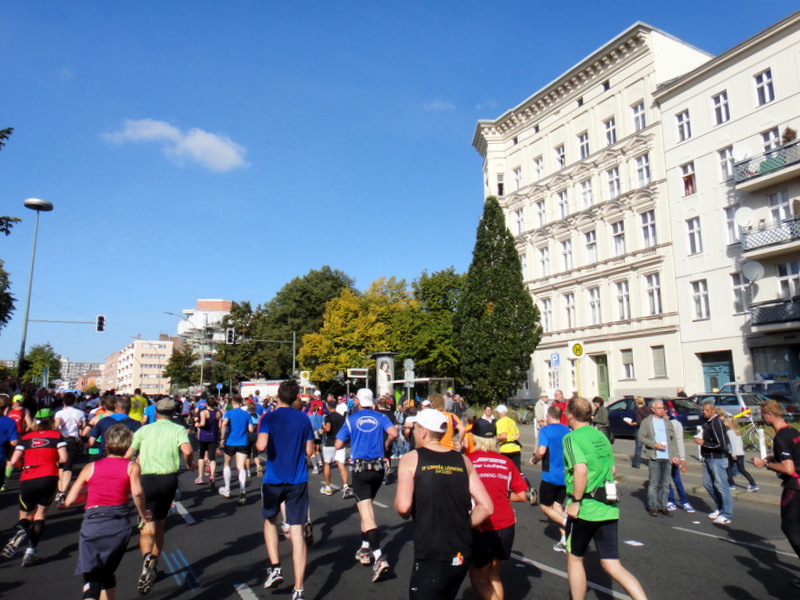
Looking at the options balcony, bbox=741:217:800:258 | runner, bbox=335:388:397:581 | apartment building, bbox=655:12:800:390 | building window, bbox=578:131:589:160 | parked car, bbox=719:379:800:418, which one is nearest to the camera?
runner, bbox=335:388:397:581

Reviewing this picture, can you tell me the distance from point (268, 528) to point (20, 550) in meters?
4.17

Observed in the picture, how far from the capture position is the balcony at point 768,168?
2547cm

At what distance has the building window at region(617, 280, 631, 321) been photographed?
33812 mm

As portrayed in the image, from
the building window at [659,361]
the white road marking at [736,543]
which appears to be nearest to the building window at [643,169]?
the building window at [659,361]

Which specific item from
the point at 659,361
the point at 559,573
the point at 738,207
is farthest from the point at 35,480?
the point at 659,361

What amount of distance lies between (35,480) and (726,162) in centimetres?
3132

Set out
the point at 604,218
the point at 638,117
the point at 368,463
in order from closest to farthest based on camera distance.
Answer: the point at 368,463 → the point at 638,117 → the point at 604,218

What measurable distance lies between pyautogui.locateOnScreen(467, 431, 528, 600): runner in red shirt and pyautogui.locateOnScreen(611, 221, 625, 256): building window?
31.8 metres

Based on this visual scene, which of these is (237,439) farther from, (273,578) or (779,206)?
(779,206)

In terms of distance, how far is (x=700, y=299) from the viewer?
30172mm

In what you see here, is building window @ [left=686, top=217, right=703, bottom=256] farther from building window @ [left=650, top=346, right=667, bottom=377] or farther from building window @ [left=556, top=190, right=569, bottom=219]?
building window @ [left=556, top=190, right=569, bottom=219]

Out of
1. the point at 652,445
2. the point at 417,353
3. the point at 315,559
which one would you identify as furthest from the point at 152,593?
the point at 417,353

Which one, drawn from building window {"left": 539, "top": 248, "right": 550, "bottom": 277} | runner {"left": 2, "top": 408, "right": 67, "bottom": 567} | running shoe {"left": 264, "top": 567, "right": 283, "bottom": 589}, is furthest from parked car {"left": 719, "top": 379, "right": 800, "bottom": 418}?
runner {"left": 2, "top": 408, "right": 67, "bottom": 567}

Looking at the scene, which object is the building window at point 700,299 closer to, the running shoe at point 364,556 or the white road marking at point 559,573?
the white road marking at point 559,573
